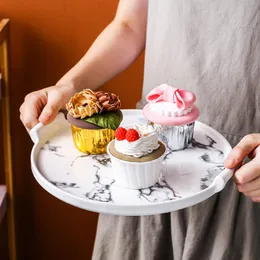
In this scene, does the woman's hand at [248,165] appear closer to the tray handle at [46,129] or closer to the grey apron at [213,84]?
the grey apron at [213,84]

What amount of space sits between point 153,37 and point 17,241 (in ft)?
3.02

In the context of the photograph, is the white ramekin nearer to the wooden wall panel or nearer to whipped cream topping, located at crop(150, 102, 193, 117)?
whipped cream topping, located at crop(150, 102, 193, 117)

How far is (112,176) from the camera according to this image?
80 cm

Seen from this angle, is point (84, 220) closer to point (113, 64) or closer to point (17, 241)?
point (17, 241)

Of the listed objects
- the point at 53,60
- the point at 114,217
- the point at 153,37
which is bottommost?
the point at 114,217

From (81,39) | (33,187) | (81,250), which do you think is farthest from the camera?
(81,250)

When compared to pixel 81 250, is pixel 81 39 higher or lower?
higher

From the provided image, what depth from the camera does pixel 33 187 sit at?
5.14 ft

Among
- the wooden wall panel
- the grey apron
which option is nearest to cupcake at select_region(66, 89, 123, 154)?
the grey apron

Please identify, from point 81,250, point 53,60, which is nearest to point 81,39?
point 53,60

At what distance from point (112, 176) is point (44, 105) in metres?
0.24

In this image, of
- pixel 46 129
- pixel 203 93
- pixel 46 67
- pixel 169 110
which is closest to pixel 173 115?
pixel 169 110

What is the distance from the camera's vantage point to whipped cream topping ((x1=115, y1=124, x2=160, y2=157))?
776mm

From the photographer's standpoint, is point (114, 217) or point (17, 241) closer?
point (114, 217)
